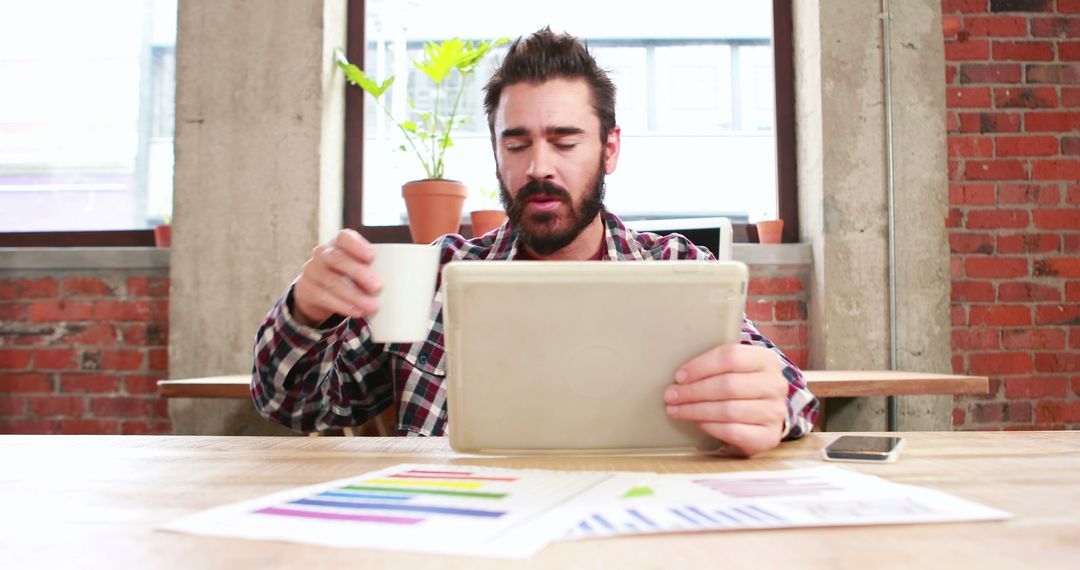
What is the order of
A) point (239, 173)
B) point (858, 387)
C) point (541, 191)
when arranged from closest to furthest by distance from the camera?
point (541, 191) < point (858, 387) < point (239, 173)

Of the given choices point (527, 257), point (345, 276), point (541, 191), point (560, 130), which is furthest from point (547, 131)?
point (345, 276)

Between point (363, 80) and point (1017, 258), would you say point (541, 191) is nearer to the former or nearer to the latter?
point (363, 80)

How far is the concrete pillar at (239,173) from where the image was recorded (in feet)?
8.51

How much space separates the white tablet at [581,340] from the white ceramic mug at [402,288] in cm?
3

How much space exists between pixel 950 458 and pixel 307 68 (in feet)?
7.94

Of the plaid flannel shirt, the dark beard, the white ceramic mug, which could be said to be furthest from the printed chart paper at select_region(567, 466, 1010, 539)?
the dark beard

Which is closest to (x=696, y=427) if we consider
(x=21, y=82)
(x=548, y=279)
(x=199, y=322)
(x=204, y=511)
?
(x=548, y=279)

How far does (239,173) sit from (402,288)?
2.09 meters

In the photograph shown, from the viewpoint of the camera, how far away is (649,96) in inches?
121

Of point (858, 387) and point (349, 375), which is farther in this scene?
point (858, 387)

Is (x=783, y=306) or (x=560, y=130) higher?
(x=560, y=130)

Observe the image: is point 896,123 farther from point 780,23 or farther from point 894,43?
point 780,23

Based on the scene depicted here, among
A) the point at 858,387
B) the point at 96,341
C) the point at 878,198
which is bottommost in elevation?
the point at 858,387

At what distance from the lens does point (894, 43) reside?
8.71 feet
